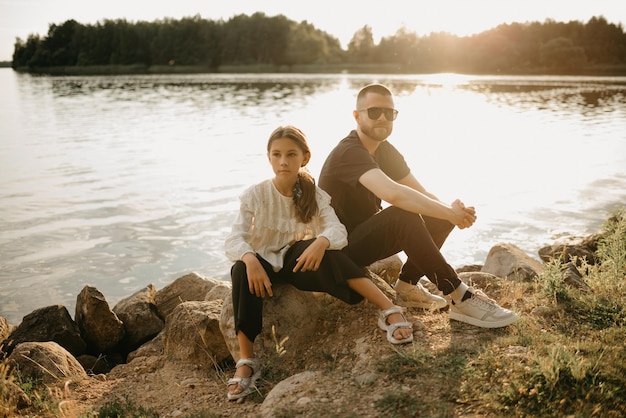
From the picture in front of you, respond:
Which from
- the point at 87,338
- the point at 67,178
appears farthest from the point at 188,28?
the point at 87,338

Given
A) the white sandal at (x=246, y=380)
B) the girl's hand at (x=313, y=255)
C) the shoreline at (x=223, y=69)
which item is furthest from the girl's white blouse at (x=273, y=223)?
the shoreline at (x=223, y=69)

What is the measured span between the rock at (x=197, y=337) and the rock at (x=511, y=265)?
3.71 metres

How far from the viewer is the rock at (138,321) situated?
24.3 feet

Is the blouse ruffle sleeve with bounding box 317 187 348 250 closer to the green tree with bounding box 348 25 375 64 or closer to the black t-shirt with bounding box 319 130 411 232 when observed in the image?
the black t-shirt with bounding box 319 130 411 232

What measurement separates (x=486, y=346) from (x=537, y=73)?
87652mm

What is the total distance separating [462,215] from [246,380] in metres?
2.32

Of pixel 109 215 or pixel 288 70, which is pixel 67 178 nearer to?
pixel 109 215

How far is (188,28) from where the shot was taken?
128 metres

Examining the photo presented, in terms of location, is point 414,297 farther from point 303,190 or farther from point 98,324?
point 98,324

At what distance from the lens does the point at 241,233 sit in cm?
462

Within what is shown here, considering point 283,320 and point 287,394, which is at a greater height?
point 283,320

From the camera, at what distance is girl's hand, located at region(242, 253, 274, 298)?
4.34 m

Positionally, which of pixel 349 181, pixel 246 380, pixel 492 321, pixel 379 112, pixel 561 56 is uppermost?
pixel 561 56

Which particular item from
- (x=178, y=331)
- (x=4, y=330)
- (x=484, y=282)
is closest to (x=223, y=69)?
(x=4, y=330)
